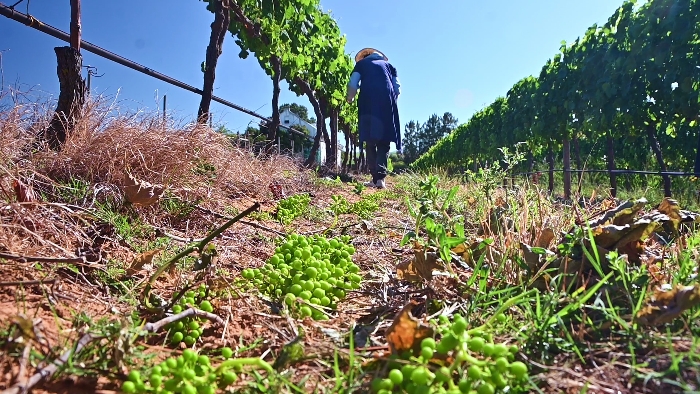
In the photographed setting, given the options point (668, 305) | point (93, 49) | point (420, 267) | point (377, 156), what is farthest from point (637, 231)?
point (377, 156)

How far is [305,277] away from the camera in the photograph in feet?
5.17

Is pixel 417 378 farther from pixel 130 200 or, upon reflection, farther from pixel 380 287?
pixel 130 200

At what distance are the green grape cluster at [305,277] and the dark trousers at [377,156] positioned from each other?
676 centimetres

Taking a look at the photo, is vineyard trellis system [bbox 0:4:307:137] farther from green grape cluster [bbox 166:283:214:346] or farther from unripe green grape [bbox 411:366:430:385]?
unripe green grape [bbox 411:366:430:385]

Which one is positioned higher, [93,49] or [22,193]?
[93,49]

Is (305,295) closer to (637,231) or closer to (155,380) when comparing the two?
(155,380)

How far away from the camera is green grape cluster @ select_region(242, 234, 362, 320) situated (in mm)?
A: 1441

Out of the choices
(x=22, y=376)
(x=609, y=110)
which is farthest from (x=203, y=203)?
(x=609, y=110)

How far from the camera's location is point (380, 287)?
1.74 metres

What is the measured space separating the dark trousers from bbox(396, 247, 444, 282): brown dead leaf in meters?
6.96

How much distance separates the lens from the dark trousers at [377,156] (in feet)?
28.6

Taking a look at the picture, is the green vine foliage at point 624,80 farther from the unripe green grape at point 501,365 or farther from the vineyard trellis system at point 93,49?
the vineyard trellis system at point 93,49

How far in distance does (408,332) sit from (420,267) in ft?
1.90

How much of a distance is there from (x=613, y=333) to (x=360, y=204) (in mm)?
2977
